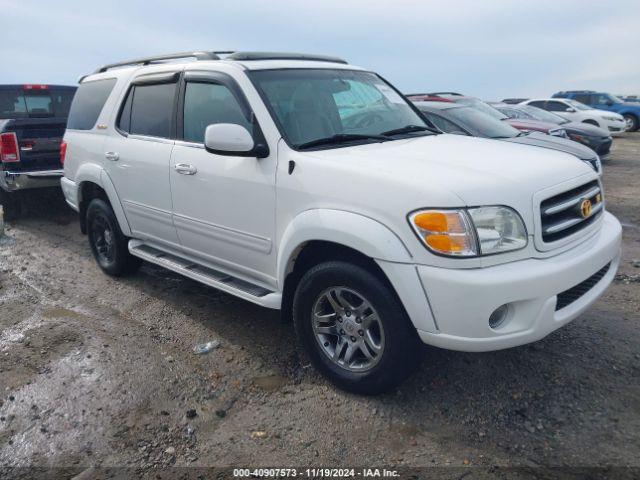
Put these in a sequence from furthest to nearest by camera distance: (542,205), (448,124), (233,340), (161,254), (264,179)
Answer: (448,124) → (161,254) → (233,340) → (264,179) → (542,205)

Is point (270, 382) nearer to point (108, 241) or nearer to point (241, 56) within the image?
point (241, 56)

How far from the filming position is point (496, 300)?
2572 millimetres

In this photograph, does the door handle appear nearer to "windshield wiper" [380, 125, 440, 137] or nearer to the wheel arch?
the wheel arch

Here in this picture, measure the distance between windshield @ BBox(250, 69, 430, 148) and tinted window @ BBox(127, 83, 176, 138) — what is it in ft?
3.18

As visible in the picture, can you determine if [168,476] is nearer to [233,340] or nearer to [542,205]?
[233,340]

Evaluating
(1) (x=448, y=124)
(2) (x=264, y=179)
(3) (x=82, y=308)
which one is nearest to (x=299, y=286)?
(2) (x=264, y=179)

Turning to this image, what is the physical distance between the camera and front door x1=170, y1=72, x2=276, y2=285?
135 inches

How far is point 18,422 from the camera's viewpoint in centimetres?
307

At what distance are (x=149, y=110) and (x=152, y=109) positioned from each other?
54mm

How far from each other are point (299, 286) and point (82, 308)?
2402mm

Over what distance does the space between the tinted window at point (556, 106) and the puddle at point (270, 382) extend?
1863 centimetres

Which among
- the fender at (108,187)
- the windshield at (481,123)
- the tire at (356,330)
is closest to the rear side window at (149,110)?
the fender at (108,187)

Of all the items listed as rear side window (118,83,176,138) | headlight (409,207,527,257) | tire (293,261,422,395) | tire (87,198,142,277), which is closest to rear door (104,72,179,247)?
rear side window (118,83,176,138)

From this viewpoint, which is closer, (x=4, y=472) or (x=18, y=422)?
(x=4, y=472)
